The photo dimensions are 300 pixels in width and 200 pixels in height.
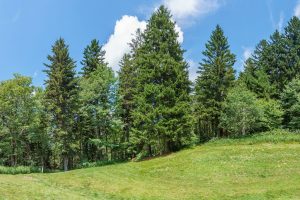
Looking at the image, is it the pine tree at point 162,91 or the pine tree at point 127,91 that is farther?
the pine tree at point 127,91

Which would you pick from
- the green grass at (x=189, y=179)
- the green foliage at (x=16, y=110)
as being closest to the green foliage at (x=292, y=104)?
the green grass at (x=189, y=179)

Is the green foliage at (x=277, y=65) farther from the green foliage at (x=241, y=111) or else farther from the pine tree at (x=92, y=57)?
the pine tree at (x=92, y=57)

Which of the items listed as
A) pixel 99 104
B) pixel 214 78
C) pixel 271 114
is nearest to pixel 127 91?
pixel 99 104

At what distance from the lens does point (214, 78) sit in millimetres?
56375

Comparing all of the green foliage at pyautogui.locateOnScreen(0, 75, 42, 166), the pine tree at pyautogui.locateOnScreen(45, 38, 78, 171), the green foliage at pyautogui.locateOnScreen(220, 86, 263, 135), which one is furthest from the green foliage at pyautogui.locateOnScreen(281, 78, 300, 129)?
the green foliage at pyautogui.locateOnScreen(0, 75, 42, 166)

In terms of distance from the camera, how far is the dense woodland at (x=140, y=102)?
→ 150 feet

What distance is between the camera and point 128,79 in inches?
2125

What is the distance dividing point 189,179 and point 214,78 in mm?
28000

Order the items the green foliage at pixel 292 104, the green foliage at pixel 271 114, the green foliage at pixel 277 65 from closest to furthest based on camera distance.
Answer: the green foliage at pixel 271 114 → the green foliage at pixel 292 104 → the green foliage at pixel 277 65

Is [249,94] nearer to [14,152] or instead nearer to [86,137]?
[86,137]

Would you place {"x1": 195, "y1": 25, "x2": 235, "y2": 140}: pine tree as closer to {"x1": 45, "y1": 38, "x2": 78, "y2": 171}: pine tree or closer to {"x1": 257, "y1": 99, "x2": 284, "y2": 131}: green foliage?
{"x1": 257, "y1": 99, "x2": 284, "y2": 131}: green foliage

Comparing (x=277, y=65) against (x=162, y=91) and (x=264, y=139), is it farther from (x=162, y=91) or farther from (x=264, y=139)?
(x=162, y=91)

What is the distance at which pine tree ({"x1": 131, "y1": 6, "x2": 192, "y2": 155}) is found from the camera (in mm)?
44438

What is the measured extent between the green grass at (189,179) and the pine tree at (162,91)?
15.6 feet
